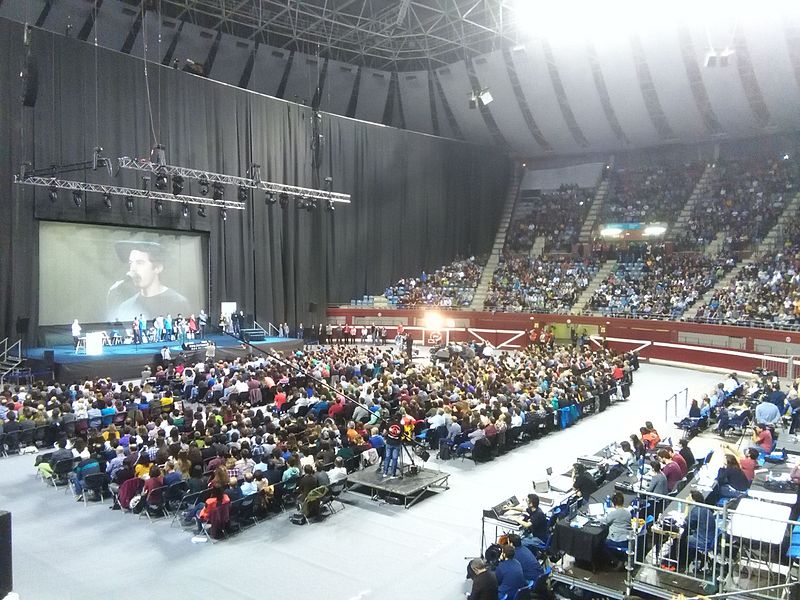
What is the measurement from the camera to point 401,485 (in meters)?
11.0

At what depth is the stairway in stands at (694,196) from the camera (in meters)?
36.3

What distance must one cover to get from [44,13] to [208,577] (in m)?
27.9

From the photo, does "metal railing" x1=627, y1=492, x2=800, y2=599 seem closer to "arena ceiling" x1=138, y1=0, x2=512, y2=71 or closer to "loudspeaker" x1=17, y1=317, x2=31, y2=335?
"loudspeaker" x1=17, y1=317, x2=31, y2=335

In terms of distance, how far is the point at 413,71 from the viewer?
128ft

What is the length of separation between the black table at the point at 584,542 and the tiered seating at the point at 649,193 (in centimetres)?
3307

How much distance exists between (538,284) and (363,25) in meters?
16.4

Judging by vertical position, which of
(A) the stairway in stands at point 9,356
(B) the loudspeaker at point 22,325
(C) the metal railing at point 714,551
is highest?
(B) the loudspeaker at point 22,325

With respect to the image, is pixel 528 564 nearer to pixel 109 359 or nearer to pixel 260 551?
pixel 260 551

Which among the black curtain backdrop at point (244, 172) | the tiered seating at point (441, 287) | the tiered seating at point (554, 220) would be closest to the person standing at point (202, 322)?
the black curtain backdrop at point (244, 172)

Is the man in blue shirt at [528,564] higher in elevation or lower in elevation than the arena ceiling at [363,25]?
lower

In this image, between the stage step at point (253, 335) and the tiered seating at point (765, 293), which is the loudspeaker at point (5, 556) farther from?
the tiered seating at point (765, 293)

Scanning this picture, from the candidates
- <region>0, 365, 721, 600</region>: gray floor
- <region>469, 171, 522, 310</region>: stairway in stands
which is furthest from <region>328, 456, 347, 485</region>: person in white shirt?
<region>469, 171, 522, 310</region>: stairway in stands

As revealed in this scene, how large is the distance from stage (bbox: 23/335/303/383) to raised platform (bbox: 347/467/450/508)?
13031 mm

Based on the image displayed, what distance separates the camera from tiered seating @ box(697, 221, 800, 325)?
971 inches
